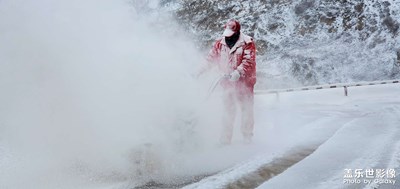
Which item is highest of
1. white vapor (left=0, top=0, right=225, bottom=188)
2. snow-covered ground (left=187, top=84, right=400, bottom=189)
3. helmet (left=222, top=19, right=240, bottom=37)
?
helmet (left=222, top=19, right=240, bottom=37)

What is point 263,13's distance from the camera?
29.6m

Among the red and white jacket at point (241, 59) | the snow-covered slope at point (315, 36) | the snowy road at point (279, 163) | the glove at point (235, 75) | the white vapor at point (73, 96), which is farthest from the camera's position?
the snow-covered slope at point (315, 36)

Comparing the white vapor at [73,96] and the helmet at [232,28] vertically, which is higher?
the helmet at [232,28]

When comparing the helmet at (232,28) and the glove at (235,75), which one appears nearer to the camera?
the glove at (235,75)

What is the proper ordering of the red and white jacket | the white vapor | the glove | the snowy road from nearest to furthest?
1. the snowy road
2. the white vapor
3. the glove
4. the red and white jacket

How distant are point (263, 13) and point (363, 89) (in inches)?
566

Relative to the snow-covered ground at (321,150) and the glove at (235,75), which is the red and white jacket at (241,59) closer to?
the glove at (235,75)

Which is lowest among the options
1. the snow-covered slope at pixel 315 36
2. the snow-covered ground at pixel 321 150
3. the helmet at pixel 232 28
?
the snow-covered ground at pixel 321 150

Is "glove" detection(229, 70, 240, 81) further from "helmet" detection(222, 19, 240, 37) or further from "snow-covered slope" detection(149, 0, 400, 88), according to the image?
"snow-covered slope" detection(149, 0, 400, 88)

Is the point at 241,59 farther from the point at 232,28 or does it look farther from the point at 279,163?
the point at 279,163

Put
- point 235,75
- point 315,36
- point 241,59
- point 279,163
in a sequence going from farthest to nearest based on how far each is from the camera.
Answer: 1. point 315,36
2. point 241,59
3. point 235,75
4. point 279,163

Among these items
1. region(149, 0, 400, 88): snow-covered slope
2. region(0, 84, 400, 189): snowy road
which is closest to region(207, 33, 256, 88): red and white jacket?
region(0, 84, 400, 189): snowy road

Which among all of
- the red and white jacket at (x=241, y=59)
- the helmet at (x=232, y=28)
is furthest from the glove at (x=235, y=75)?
Result: the helmet at (x=232, y=28)

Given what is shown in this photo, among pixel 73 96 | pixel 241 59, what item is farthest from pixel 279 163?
pixel 73 96
